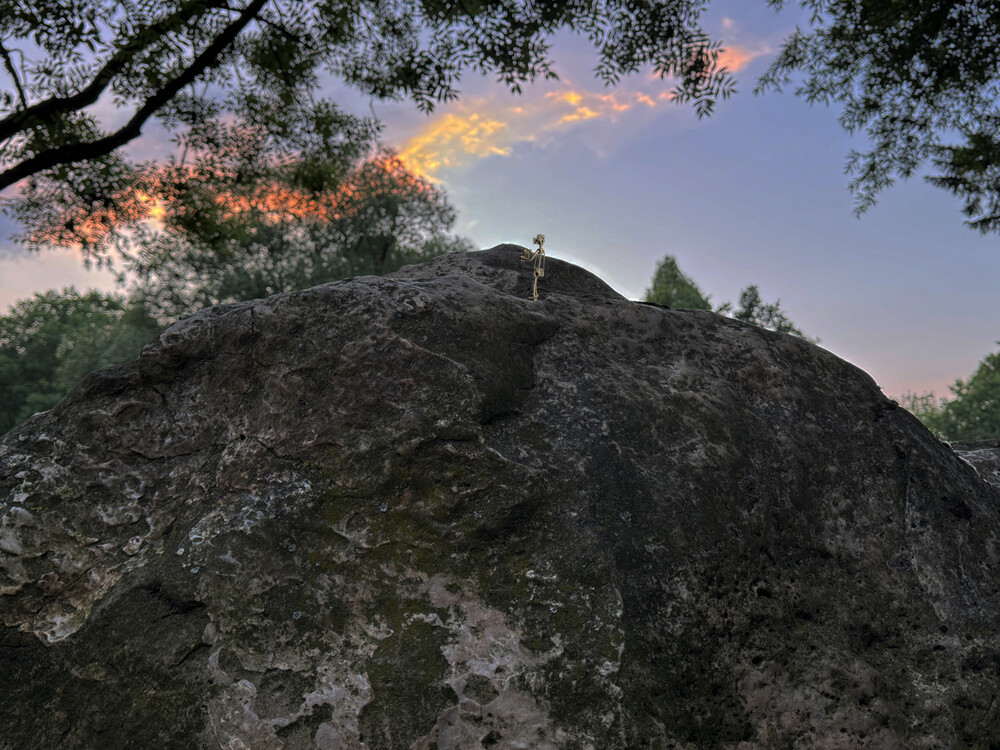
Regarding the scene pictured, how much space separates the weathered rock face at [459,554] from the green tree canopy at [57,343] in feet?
92.6

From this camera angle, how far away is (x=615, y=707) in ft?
10.9

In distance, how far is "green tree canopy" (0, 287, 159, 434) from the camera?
3181cm

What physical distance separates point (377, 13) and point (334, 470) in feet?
37.7

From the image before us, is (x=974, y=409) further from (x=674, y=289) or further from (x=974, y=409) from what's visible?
(x=674, y=289)

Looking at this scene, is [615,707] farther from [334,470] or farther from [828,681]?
[334,470]

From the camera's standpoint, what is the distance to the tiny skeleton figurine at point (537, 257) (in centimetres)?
497

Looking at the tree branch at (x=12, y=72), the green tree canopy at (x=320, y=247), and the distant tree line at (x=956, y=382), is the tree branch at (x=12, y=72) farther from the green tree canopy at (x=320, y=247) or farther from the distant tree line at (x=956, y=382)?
the distant tree line at (x=956, y=382)

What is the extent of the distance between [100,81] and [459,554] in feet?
32.5

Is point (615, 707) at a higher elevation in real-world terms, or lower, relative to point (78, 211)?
lower

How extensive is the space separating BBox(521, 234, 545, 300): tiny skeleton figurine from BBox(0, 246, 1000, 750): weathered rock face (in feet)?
1.71

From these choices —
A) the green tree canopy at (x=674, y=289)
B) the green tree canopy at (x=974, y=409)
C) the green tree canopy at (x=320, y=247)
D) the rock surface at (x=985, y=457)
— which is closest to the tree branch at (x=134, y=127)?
the rock surface at (x=985, y=457)

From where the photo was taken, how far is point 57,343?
40.2m

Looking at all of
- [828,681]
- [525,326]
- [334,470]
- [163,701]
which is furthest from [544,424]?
[163,701]

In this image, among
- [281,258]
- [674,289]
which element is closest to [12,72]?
[281,258]
